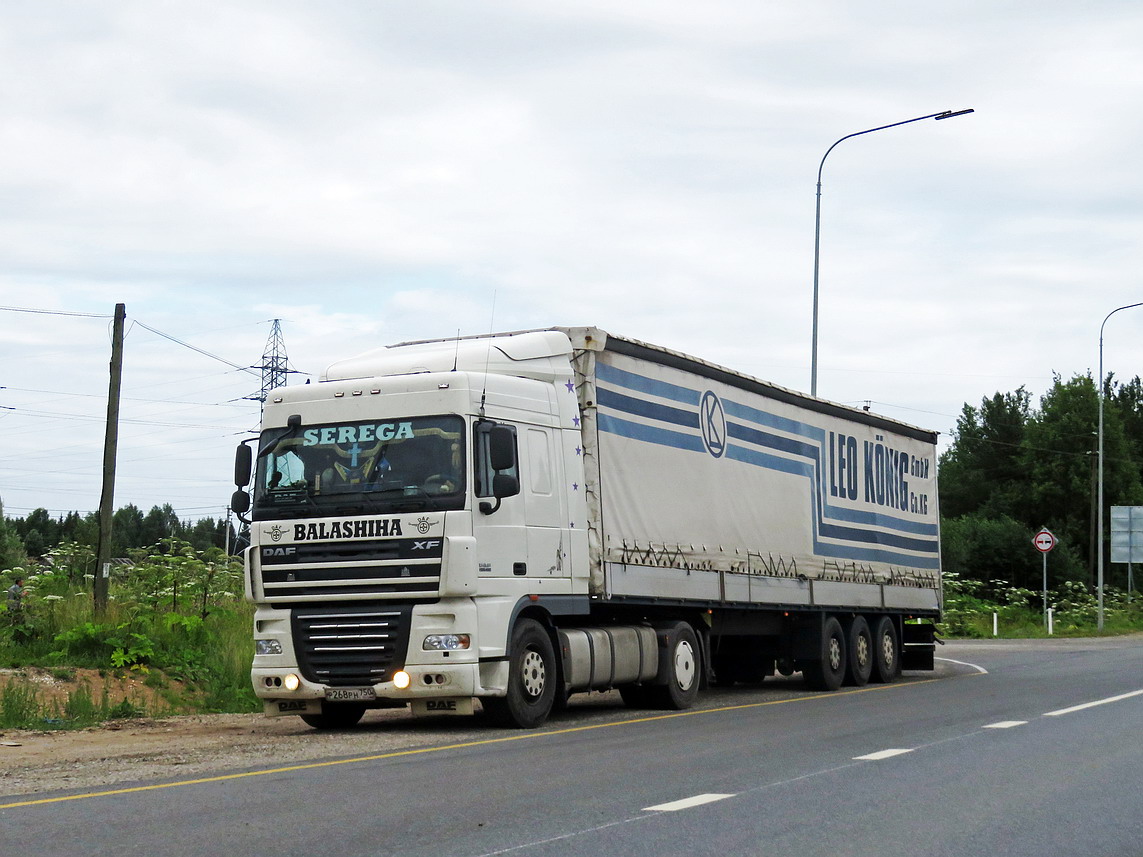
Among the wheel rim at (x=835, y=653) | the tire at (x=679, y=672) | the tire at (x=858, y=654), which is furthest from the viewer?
the tire at (x=858, y=654)

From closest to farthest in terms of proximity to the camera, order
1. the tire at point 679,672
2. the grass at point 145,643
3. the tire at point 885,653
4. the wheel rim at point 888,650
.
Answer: the tire at point 679,672 → the grass at point 145,643 → the tire at point 885,653 → the wheel rim at point 888,650

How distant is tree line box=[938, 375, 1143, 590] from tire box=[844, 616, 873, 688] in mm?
36967

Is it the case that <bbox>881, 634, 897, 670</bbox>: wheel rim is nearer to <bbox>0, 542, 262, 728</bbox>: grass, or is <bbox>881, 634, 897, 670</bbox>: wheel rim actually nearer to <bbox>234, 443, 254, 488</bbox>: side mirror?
<bbox>0, 542, 262, 728</bbox>: grass

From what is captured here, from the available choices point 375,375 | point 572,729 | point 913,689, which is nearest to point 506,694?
point 572,729

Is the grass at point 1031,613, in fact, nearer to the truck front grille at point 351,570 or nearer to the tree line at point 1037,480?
the tree line at point 1037,480

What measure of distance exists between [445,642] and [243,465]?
2.71 metres

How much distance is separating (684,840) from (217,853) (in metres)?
2.28

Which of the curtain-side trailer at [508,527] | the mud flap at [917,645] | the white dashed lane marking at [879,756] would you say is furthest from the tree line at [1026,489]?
the white dashed lane marking at [879,756]

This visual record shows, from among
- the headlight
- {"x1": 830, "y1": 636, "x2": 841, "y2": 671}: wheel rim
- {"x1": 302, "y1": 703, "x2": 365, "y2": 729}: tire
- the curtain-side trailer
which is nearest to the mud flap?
{"x1": 830, "y1": 636, "x2": 841, "y2": 671}: wheel rim

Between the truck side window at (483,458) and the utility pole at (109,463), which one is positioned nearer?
the truck side window at (483,458)

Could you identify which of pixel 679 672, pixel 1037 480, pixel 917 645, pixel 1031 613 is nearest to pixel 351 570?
pixel 679 672

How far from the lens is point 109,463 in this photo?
83.5 feet

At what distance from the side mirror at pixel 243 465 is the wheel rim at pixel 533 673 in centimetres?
315

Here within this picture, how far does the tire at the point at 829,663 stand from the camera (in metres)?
20.6
